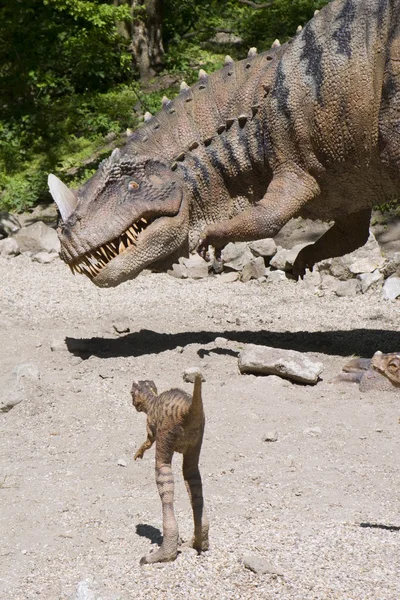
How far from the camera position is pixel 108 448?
5.49 meters

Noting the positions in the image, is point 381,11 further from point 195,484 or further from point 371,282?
point 195,484

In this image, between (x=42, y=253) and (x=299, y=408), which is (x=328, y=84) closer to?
(x=299, y=408)

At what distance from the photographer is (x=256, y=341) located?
300 inches

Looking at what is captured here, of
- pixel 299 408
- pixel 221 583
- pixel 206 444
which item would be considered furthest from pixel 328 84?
pixel 221 583

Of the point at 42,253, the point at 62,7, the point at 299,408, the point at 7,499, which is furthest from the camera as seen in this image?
the point at 62,7

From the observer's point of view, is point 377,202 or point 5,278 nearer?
point 377,202

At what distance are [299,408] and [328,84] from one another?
7.31ft

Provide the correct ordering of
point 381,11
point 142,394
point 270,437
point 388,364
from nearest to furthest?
1. point 142,394
2. point 270,437
3. point 388,364
4. point 381,11

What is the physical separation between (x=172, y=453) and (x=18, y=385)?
111 inches

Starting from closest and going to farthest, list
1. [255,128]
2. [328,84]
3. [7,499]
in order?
[7,499] → [328,84] → [255,128]

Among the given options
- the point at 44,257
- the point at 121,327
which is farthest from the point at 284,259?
the point at 44,257

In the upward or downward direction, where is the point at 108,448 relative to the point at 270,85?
downward

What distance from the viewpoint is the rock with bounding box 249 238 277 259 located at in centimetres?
985

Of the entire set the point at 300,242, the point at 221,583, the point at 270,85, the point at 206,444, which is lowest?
the point at 300,242
